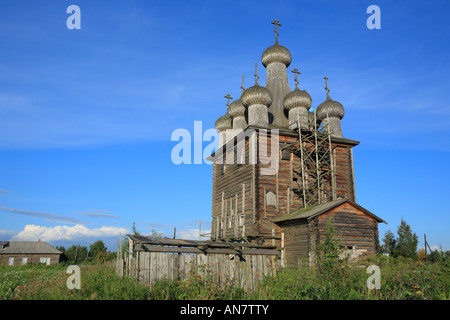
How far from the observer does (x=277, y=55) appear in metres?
27.5

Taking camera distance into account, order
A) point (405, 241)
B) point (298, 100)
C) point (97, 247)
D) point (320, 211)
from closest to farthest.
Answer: point (320, 211)
point (298, 100)
point (405, 241)
point (97, 247)

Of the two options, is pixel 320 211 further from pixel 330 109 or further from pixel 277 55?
pixel 277 55

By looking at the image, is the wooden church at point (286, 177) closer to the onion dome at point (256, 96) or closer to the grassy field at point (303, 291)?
the onion dome at point (256, 96)

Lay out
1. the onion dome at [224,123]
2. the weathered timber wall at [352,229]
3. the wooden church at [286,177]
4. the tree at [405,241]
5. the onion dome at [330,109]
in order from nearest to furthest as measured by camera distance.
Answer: the weathered timber wall at [352,229] < the wooden church at [286,177] < the onion dome at [330,109] < the onion dome at [224,123] < the tree at [405,241]

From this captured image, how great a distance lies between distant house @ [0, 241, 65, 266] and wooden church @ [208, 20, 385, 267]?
40.4 metres

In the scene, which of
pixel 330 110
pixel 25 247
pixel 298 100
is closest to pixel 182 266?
pixel 298 100

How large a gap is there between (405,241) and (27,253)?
5315 centimetres

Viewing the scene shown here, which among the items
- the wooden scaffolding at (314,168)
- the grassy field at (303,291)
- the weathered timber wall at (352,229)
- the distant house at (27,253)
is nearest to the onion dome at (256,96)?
the wooden scaffolding at (314,168)

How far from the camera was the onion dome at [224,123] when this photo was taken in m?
28.4

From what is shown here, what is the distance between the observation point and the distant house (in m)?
51.9

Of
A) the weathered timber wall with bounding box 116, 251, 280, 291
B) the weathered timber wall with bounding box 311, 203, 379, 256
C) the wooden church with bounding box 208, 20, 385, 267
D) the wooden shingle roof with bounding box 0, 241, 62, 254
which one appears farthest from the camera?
the wooden shingle roof with bounding box 0, 241, 62, 254

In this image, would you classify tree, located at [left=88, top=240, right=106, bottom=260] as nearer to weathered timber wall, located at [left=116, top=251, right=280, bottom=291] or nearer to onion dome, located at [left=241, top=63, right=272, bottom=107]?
onion dome, located at [left=241, top=63, right=272, bottom=107]

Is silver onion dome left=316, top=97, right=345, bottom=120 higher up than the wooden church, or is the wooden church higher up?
silver onion dome left=316, top=97, right=345, bottom=120

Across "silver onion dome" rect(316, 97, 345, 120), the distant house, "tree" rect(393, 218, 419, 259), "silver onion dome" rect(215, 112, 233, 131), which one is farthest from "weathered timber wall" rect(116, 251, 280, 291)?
the distant house
